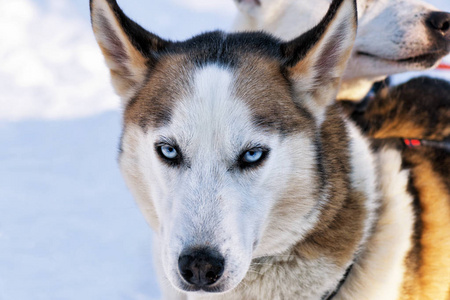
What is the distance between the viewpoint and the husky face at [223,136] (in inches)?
72.3

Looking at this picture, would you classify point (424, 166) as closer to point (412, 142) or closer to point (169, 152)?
point (412, 142)

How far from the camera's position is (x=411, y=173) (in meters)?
2.55

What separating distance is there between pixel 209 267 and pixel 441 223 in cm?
130

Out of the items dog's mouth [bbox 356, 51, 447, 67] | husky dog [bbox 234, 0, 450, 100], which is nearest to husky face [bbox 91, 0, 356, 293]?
husky dog [bbox 234, 0, 450, 100]

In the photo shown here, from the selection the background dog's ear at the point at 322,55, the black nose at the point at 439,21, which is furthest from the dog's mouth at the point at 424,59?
the background dog's ear at the point at 322,55

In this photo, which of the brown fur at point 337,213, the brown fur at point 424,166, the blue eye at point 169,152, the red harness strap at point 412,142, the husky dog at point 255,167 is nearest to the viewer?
the husky dog at point 255,167

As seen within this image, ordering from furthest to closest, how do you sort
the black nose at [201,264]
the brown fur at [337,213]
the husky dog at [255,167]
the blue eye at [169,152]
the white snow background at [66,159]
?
the white snow background at [66,159] < the brown fur at [337,213] < the blue eye at [169,152] < the husky dog at [255,167] < the black nose at [201,264]

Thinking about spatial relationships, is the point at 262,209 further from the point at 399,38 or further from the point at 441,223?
the point at 399,38

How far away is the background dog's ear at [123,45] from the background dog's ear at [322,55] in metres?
0.61

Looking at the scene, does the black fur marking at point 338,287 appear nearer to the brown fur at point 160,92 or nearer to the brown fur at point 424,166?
the brown fur at point 424,166

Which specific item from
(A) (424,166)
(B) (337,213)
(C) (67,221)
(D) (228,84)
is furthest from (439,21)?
(C) (67,221)

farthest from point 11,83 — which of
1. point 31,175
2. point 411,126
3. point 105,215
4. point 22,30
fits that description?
point 411,126

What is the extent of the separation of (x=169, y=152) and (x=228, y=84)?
35 cm

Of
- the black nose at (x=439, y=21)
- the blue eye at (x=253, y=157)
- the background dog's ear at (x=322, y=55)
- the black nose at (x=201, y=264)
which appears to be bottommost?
the black nose at (x=201, y=264)
